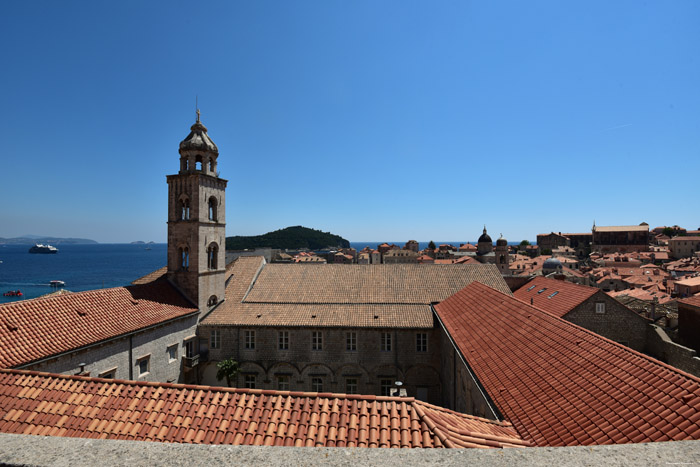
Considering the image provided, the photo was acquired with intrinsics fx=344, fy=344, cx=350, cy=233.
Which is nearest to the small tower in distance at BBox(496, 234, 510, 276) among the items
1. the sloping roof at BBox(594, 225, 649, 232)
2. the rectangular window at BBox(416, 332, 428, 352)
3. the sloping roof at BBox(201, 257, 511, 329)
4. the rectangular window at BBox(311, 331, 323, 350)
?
the sloping roof at BBox(201, 257, 511, 329)

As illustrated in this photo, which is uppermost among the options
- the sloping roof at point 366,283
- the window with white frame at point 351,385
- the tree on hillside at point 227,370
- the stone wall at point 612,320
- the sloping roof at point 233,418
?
the sloping roof at point 366,283

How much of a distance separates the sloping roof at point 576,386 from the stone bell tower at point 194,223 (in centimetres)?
1809

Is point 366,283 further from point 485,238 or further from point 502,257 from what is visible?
point 485,238

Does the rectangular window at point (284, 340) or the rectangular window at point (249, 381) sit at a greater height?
the rectangular window at point (284, 340)

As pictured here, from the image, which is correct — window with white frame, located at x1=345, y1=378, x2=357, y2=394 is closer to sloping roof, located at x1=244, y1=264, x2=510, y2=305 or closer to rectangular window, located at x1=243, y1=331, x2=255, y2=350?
sloping roof, located at x1=244, y1=264, x2=510, y2=305

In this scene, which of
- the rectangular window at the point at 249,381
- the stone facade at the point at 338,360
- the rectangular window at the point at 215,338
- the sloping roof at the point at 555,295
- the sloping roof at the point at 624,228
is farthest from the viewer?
the sloping roof at the point at 624,228

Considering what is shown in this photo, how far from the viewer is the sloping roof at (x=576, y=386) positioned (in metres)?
6.70

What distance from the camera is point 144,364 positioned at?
1984 cm

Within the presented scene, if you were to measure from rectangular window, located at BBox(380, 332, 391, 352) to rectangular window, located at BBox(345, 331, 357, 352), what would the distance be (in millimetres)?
1780

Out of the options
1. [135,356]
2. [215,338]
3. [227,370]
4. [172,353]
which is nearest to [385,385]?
[227,370]

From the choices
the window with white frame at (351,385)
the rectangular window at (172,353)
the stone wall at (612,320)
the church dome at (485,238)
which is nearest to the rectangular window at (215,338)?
the rectangular window at (172,353)

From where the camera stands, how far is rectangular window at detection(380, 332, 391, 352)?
22.6 m

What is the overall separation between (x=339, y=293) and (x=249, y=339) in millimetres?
7113

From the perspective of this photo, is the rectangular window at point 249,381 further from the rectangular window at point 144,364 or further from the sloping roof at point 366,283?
the rectangular window at point 144,364
